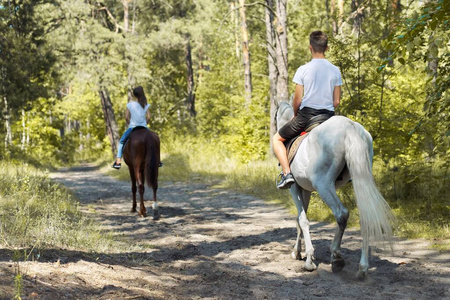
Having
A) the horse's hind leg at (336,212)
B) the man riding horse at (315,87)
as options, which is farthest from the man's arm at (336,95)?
the horse's hind leg at (336,212)

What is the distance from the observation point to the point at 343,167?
221 inches

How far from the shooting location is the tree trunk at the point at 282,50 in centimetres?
1350

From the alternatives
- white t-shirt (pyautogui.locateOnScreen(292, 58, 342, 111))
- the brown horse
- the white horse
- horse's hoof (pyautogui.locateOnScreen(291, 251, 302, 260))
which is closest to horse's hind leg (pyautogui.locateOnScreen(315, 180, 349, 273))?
the white horse

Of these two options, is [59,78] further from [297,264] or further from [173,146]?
[297,264]

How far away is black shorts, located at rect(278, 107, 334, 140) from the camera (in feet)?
19.5

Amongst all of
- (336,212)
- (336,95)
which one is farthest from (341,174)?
(336,95)

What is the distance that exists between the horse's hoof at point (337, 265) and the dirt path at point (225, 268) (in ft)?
0.24

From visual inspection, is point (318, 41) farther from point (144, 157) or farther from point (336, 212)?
point (144, 157)

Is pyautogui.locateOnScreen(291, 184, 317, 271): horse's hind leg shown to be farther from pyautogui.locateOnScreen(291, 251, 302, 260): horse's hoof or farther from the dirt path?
the dirt path

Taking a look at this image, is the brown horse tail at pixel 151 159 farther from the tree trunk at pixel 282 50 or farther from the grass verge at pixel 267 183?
the tree trunk at pixel 282 50

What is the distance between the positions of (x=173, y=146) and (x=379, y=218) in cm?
2244

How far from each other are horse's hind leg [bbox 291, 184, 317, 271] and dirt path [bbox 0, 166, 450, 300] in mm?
118

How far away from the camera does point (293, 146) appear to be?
6.12m

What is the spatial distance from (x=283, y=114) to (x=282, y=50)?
7285mm
